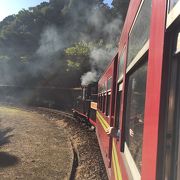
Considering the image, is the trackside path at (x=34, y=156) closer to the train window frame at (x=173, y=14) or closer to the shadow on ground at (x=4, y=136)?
the shadow on ground at (x=4, y=136)

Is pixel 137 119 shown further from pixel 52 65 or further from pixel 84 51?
pixel 52 65

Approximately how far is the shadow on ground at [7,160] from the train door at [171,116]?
834 centimetres

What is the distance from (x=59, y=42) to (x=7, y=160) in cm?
5974

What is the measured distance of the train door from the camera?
5.31 ft

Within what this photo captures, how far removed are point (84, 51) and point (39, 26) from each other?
956 inches

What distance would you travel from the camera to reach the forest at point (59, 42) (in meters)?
50.9

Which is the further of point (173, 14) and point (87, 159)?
point (87, 159)

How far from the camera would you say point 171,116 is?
1671mm

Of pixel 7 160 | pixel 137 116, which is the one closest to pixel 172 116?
pixel 137 116

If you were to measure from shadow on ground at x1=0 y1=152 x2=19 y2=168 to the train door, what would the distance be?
8.34m

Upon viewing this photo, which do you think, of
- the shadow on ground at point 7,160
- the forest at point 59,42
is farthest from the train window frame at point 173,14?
the forest at point 59,42

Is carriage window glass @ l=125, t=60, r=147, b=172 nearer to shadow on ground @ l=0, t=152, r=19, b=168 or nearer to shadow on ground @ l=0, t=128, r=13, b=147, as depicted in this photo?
shadow on ground @ l=0, t=152, r=19, b=168

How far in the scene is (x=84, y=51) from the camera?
172 ft

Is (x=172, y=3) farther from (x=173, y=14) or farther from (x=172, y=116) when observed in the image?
(x=172, y=116)
